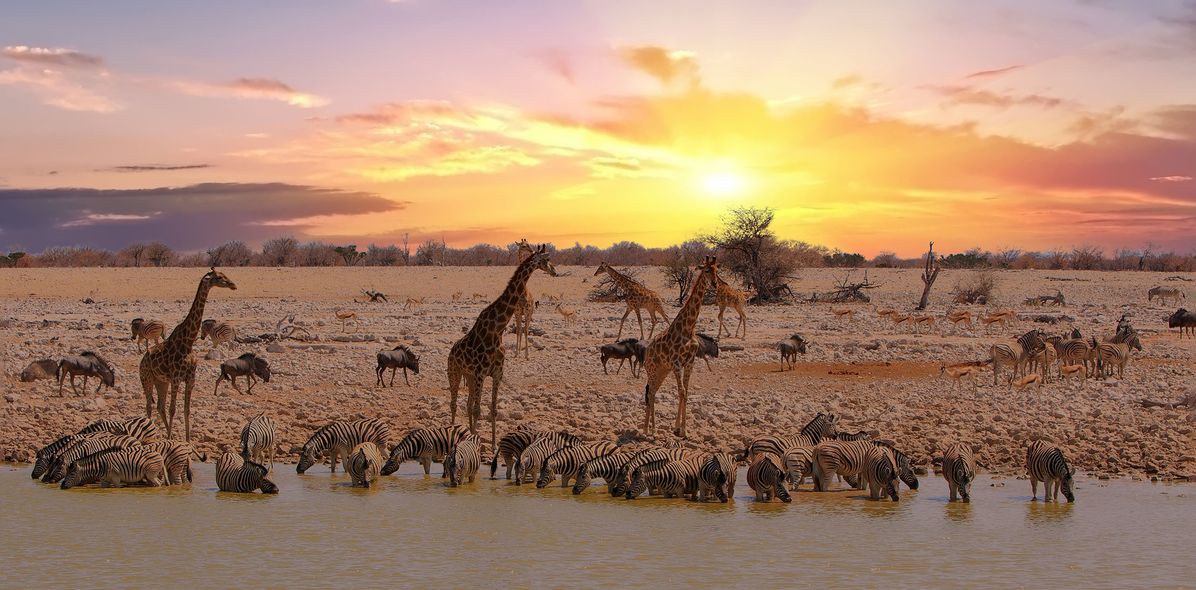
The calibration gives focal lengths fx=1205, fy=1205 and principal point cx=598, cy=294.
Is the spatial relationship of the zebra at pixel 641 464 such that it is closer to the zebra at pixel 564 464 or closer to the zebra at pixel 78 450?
the zebra at pixel 564 464

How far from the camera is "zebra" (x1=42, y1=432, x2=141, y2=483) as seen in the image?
12516 millimetres

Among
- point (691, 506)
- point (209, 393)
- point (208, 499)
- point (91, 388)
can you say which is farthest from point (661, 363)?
point (91, 388)

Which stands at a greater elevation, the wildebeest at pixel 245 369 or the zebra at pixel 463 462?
the wildebeest at pixel 245 369

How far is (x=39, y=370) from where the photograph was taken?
66.8 feet

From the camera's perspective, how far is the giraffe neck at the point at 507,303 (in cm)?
1517

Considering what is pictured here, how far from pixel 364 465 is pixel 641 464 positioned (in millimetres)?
2856

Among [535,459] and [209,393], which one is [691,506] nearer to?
[535,459]

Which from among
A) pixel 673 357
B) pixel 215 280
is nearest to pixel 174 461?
pixel 215 280

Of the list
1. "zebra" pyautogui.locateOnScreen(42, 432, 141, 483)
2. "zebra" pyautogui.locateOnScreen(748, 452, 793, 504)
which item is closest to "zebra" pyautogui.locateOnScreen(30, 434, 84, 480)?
"zebra" pyautogui.locateOnScreen(42, 432, 141, 483)

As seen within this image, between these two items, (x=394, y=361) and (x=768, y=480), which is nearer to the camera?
(x=768, y=480)

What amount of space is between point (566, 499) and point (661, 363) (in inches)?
171

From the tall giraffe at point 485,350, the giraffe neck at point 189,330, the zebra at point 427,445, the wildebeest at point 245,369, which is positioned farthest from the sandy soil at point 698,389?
the zebra at point 427,445

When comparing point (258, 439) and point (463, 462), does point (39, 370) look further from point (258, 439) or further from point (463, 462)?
point (463, 462)

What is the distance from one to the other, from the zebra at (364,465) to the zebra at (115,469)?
1.97 m
